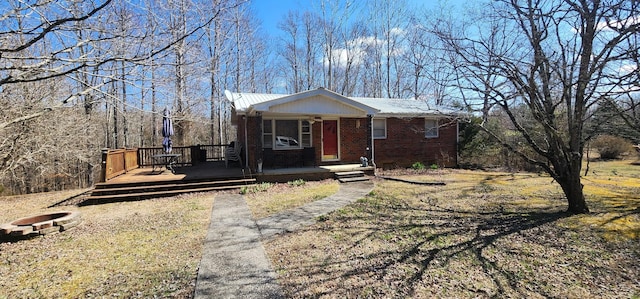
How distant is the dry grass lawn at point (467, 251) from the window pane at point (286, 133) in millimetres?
6051

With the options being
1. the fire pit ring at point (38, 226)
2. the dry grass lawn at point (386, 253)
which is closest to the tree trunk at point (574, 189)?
the dry grass lawn at point (386, 253)

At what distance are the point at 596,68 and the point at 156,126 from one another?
25.1 meters

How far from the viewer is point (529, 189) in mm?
8242

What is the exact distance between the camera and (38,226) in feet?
17.1

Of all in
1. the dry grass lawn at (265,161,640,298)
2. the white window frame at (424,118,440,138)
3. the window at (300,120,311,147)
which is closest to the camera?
the dry grass lawn at (265,161,640,298)

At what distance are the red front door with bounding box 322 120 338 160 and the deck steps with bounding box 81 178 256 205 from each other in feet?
13.1

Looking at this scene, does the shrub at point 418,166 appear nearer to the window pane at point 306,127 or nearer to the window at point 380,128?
the window at point 380,128

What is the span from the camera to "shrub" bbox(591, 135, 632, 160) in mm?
18891

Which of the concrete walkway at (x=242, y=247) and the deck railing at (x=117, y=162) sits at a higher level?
the deck railing at (x=117, y=162)

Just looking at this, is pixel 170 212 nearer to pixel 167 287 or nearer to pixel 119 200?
pixel 119 200

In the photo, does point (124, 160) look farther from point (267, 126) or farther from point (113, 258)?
point (113, 258)

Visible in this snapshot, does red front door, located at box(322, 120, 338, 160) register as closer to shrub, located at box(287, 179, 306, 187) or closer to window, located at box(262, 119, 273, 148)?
window, located at box(262, 119, 273, 148)

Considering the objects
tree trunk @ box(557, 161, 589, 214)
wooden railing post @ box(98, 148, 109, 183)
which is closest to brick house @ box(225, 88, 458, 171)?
wooden railing post @ box(98, 148, 109, 183)

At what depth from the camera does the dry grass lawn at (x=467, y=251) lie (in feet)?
10.2
